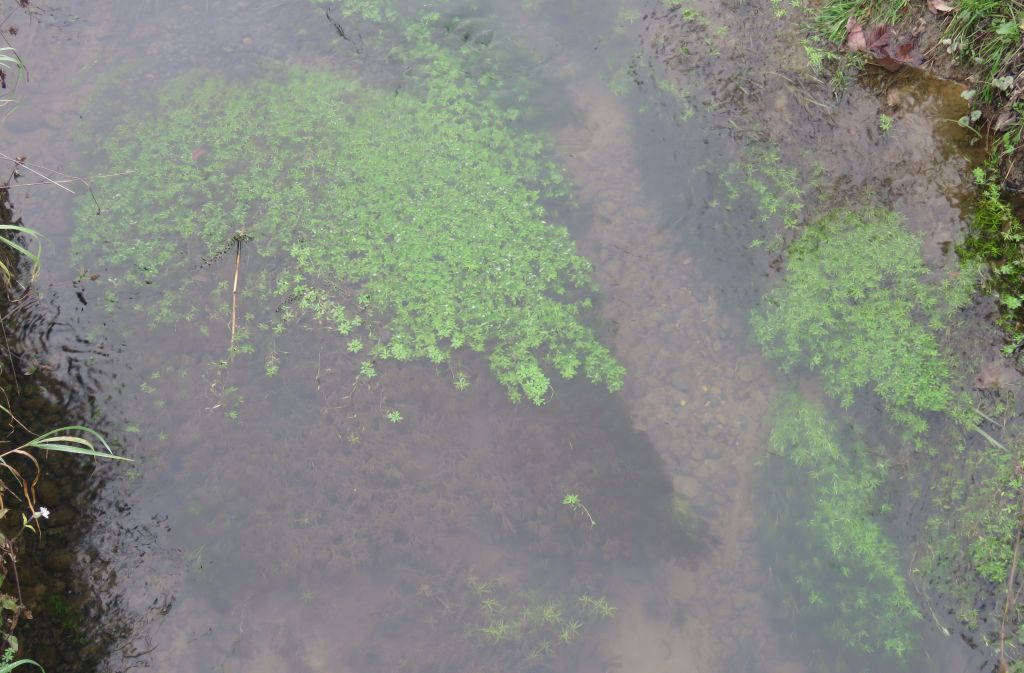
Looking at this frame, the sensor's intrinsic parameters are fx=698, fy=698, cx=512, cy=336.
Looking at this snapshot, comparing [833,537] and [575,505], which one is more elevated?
[833,537]

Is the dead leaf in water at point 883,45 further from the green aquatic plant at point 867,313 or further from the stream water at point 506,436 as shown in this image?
the green aquatic plant at point 867,313

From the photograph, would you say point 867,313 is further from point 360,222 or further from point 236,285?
point 236,285

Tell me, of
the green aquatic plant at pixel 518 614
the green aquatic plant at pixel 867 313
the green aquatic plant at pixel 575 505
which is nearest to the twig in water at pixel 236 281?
the green aquatic plant at pixel 518 614

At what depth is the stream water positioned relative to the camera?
265 cm

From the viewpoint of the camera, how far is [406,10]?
13.5ft

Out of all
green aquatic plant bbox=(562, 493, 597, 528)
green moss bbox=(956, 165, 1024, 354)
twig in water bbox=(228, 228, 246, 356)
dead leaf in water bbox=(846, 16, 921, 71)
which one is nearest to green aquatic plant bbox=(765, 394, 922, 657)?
green aquatic plant bbox=(562, 493, 597, 528)

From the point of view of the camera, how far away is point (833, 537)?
2775 mm

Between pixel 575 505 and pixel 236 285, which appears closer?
pixel 575 505

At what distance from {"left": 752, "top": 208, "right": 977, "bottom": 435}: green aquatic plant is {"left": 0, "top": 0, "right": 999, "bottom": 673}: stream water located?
0.13m

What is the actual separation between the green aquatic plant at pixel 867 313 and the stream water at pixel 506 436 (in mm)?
127

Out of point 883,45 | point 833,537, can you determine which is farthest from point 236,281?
point 883,45

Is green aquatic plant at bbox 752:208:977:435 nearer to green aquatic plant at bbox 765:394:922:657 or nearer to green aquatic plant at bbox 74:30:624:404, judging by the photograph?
green aquatic plant at bbox 765:394:922:657

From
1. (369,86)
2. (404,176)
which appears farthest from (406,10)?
(404,176)

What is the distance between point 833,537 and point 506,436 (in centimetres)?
137
